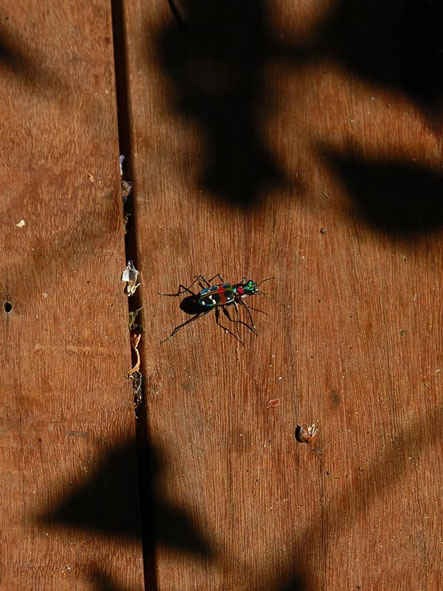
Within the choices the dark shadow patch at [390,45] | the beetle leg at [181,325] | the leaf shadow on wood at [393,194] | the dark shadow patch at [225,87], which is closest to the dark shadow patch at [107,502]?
the beetle leg at [181,325]

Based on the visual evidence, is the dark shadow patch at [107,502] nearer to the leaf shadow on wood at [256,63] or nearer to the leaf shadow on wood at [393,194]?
the leaf shadow on wood at [256,63]

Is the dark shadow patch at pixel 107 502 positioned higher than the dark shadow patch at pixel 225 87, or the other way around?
the dark shadow patch at pixel 225 87

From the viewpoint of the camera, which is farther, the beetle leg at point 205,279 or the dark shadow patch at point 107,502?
the beetle leg at point 205,279

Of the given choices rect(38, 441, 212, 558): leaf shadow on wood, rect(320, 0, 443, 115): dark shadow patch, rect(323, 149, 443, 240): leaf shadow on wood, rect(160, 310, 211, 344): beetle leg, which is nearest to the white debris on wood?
rect(160, 310, 211, 344): beetle leg

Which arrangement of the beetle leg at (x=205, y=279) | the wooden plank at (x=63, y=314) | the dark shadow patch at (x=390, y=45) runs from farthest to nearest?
the dark shadow patch at (x=390, y=45) → the beetle leg at (x=205, y=279) → the wooden plank at (x=63, y=314)

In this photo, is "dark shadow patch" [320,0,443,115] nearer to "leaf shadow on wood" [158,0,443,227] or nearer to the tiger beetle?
"leaf shadow on wood" [158,0,443,227]

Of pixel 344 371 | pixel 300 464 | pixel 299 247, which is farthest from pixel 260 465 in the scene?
pixel 299 247
